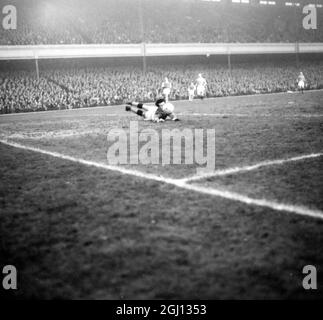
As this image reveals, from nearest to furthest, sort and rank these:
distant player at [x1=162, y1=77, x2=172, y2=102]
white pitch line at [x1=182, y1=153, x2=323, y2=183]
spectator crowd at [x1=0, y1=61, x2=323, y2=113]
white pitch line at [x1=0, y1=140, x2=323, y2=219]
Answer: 1. white pitch line at [x1=0, y1=140, x2=323, y2=219]
2. white pitch line at [x1=182, y1=153, x2=323, y2=183]
3. distant player at [x1=162, y1=77, x2=172, y2=102]
4. spectator crowd at [x1=0, y1=61, x2=323, y2=113]

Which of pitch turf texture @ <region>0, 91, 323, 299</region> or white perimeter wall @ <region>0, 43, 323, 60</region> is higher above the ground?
white perimeter wall @ <region>0, 43, 323, 60</region>

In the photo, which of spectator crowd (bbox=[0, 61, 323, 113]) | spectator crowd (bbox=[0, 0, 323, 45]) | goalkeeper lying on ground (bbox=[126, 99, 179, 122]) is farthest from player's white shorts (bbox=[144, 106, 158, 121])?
spectator crowd (bbox=[0, 0, 323, 45])

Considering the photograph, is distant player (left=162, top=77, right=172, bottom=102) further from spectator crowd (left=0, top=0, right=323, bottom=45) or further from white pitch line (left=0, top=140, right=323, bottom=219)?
spectator crowd (left=0, top=0, right=323, bottom=45)

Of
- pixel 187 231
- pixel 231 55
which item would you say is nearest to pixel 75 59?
pixel 231 55

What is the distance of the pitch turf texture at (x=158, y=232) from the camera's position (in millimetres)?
2820

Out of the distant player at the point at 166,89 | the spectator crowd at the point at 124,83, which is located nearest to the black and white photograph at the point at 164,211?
the distant player at the point at 166,89

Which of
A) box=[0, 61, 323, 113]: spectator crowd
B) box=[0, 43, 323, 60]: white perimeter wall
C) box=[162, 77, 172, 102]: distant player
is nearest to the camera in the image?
box=[162, 77, 172, 102]: distant player

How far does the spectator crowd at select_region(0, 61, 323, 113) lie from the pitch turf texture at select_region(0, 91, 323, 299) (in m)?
15.8

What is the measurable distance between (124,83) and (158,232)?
2457 cm

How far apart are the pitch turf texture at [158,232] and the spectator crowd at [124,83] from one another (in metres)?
15.8

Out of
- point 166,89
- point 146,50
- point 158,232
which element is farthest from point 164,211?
point 146,50

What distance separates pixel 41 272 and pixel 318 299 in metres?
2.14

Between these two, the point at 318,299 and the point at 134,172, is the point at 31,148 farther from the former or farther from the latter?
the point at 318,299

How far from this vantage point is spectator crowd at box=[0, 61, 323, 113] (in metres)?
21.7
